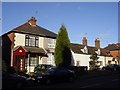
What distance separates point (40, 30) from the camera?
38375 mm

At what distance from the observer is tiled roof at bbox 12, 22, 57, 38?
34.5 meters

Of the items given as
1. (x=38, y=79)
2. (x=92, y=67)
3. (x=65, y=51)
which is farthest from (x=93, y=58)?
(x=38, y=79)

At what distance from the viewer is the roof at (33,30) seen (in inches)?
1357

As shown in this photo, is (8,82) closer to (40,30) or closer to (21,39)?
(21,39)

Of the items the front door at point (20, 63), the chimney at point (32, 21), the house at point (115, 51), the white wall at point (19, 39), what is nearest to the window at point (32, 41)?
the white wall at point (19, 39)

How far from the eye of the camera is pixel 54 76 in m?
23.0

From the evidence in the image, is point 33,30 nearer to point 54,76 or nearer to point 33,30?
point 33,30

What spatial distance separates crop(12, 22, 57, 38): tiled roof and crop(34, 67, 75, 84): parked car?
11776mm

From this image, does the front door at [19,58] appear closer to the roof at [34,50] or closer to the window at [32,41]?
the roof at [34,50]

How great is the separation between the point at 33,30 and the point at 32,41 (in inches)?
78.1

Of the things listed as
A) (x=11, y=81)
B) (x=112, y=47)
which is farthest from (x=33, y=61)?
(x=112, y=47)

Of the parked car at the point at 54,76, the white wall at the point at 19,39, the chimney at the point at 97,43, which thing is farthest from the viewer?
the chimney at the point at 97,43

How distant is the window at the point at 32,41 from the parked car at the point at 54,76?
38.2 feet

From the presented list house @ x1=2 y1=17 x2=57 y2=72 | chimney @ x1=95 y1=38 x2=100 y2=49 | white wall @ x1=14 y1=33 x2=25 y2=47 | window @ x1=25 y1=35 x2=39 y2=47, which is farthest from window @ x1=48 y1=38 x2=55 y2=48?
chimney @ x1=95 y1=38 x2=100 y2=49
